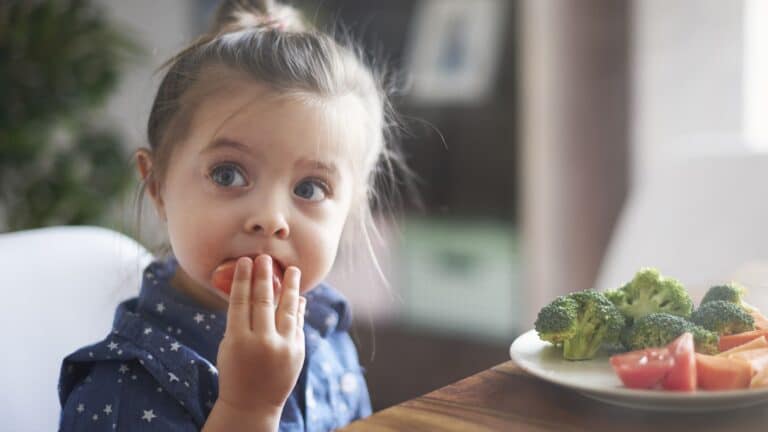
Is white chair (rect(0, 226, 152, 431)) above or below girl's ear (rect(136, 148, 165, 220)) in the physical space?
below

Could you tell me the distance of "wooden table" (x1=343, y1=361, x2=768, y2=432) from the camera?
687 millimetres

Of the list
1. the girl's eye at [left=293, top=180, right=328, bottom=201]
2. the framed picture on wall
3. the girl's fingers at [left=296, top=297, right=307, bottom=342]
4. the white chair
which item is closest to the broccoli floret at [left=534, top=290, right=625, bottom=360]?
the girl's fingers at [left=296, top=297, right=307, bottom=342]

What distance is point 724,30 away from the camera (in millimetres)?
2523

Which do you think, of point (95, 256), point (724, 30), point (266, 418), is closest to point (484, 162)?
point (724, 30)

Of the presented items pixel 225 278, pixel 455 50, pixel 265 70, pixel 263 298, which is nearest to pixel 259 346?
pixel 263 298

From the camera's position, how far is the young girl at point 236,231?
87 centimetres

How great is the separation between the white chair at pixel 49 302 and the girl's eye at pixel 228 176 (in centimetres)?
34

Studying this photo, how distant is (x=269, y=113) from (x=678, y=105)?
192 cm

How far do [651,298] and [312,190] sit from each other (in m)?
0.41

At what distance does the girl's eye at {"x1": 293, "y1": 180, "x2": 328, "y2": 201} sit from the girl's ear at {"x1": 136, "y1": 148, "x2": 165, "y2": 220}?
20cm

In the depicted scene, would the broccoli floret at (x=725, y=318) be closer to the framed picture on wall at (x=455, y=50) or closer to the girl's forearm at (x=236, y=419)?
the girl's forearm at (x=236, y=419)

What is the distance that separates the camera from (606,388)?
687mm

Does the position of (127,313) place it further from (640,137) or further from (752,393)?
(640,137)

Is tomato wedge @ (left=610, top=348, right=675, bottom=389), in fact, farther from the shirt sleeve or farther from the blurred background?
the blurred background
